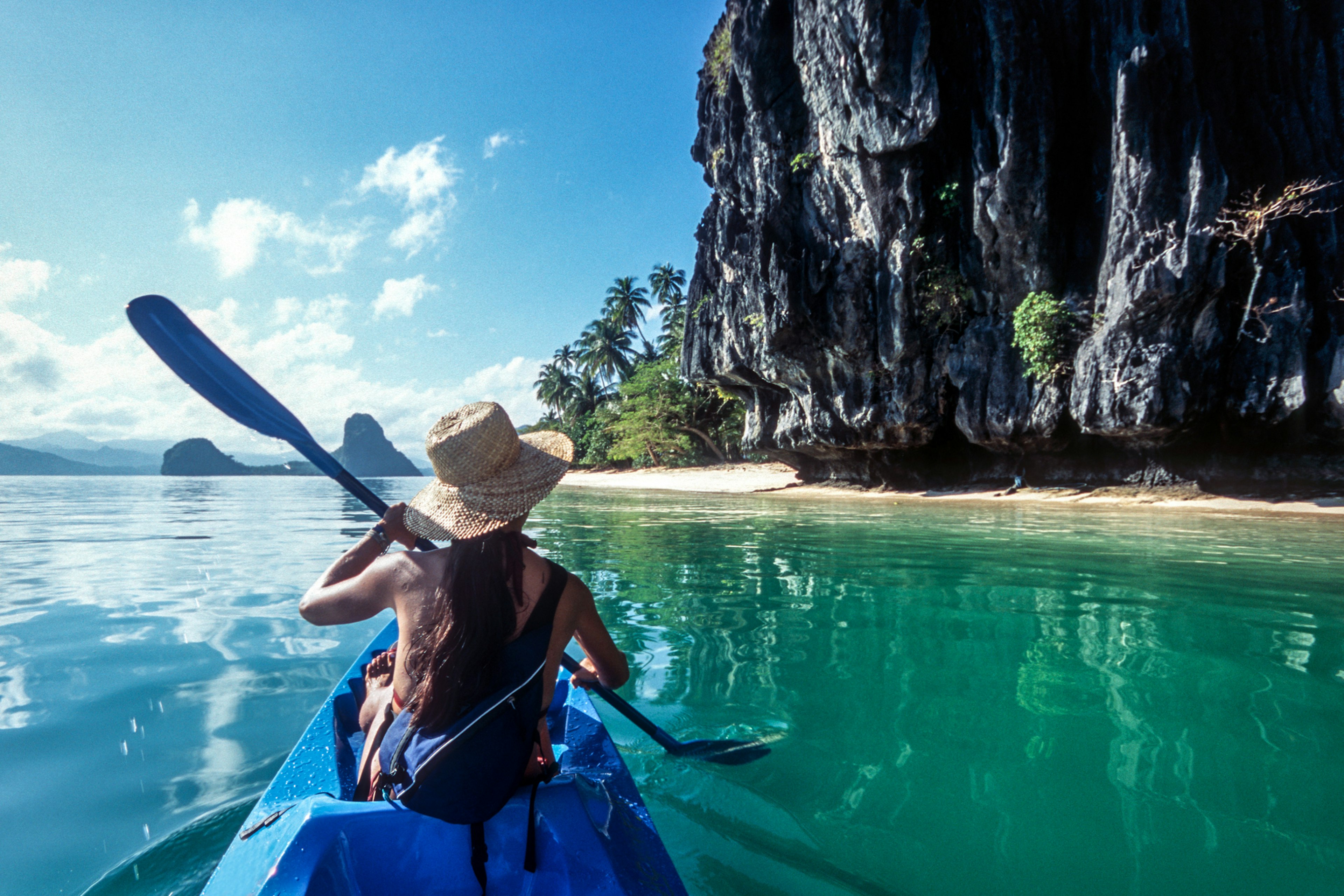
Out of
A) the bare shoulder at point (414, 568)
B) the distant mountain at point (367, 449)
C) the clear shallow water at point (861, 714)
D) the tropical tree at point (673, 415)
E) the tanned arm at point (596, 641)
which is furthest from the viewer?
the distant mountain at point (367, 449)

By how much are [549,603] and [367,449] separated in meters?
153

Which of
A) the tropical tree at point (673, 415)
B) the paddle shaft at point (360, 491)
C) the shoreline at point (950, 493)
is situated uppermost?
the tropical tree at point (673, 415)

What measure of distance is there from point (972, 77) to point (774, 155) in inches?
235

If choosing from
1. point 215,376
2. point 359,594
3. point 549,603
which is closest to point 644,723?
point 549,603

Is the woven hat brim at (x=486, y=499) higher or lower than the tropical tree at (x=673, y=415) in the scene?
lower

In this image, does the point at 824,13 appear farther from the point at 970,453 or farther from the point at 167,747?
the point at 167,747

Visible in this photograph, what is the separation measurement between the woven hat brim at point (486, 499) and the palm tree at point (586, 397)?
45.0 metres

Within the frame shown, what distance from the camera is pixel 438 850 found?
133cm

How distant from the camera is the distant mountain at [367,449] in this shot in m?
136

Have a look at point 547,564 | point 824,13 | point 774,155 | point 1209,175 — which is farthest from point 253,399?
point 774,155

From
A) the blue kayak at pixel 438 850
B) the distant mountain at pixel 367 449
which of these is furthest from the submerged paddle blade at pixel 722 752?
the distant mountain at pixel 367 449

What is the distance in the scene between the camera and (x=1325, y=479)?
1293 centimetres

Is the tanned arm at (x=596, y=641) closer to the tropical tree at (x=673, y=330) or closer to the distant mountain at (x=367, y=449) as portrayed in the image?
the tropical tree at (x=673, y=330)

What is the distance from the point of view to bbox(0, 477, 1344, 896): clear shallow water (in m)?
2.04
